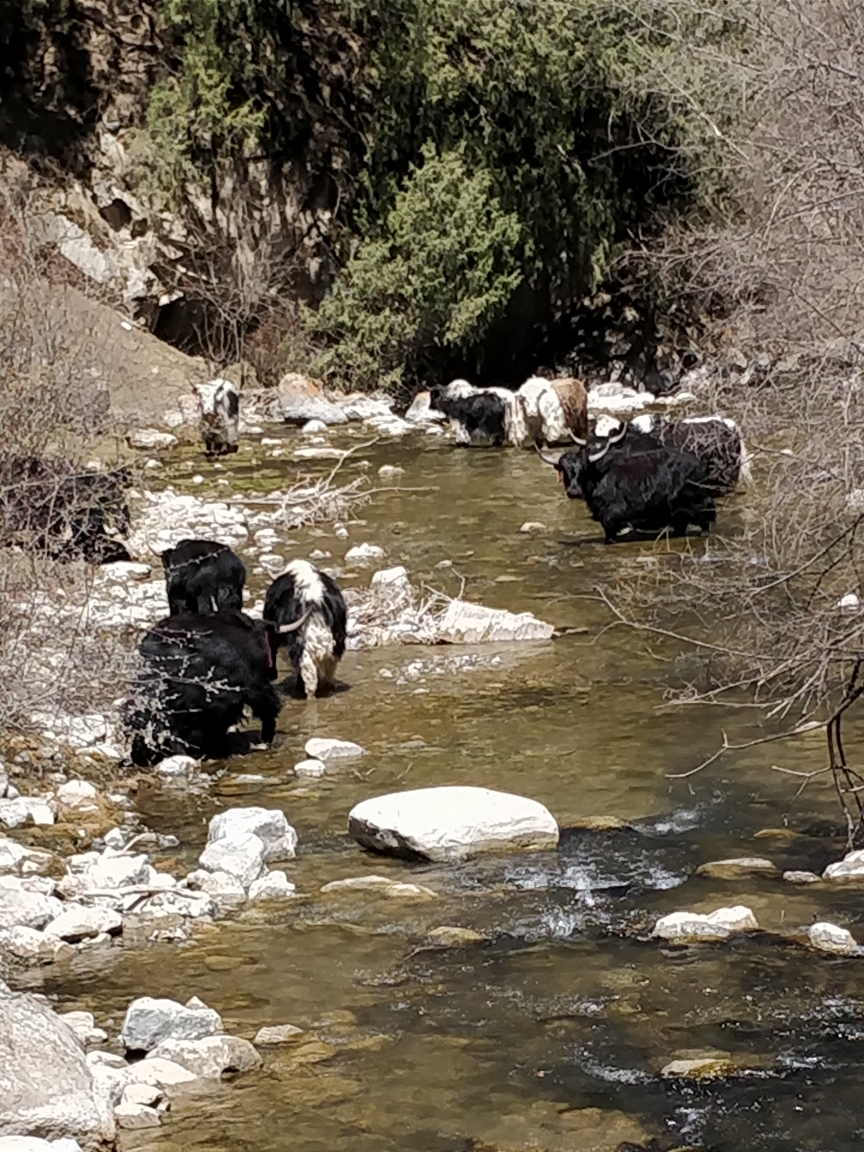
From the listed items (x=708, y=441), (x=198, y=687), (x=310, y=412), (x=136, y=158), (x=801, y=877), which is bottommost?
(x=801, y=877)

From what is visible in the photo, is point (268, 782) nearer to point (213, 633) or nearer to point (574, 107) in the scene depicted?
point (213, 633)

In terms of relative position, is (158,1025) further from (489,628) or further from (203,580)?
(489,628)

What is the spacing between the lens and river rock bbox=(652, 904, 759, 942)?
641cm

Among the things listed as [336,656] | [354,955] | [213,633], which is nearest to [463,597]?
[336,656]

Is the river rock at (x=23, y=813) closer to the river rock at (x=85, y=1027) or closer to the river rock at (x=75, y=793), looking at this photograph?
the river rock at (x=75, y=793)

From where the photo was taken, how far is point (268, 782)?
9.07 metres

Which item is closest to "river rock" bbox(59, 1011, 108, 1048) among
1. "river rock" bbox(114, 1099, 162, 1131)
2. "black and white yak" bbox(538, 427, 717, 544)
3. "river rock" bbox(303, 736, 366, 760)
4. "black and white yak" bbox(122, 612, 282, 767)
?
"river rock" bbox(114, 1099, 162, 1131)

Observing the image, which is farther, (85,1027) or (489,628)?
(489,628)

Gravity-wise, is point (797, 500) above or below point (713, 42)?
below

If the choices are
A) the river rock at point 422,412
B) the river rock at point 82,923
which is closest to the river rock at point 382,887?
the river rock at point 82,923

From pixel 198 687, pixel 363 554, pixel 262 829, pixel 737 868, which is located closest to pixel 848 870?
pixel 737 868

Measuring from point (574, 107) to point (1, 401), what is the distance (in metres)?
19.4

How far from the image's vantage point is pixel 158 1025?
548cm

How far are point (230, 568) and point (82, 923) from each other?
5.57 meters
